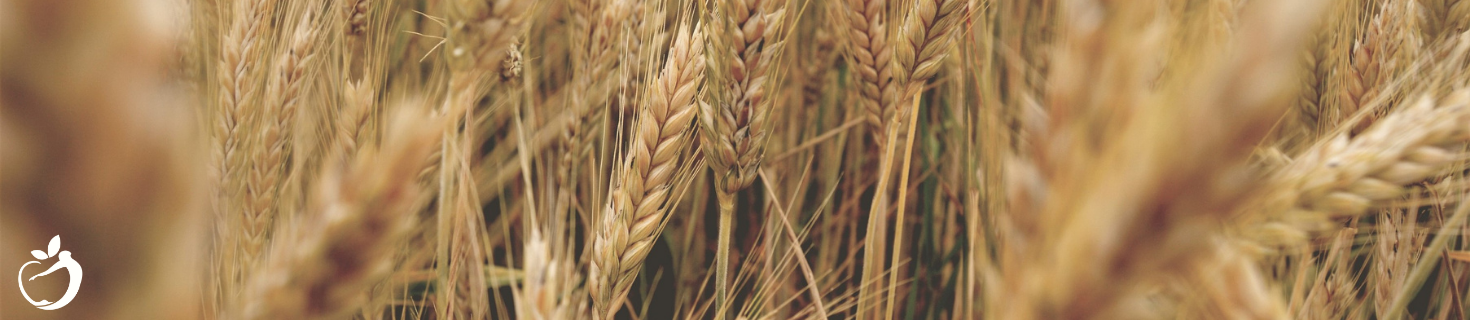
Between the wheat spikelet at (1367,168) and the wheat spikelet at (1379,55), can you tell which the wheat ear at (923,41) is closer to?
the wheat spikelet at (1367,168)

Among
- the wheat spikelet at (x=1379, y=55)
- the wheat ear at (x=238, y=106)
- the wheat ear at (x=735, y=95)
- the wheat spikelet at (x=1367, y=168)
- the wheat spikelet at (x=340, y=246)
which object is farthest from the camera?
the wheat spikelet at (x=1379, y=55)

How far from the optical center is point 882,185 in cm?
67

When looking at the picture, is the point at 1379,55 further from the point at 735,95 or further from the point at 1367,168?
the point at 735,95

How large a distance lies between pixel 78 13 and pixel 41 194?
5 cm

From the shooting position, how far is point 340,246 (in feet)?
0.93

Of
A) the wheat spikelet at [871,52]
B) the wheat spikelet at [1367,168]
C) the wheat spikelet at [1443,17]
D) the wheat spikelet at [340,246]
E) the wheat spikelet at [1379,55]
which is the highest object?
the wheat spikelet at [340,246]

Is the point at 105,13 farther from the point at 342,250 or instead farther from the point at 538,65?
the point at 538,65

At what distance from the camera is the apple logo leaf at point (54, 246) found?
0.16m

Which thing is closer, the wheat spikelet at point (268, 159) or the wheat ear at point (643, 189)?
the wheat ear at point (643, 189)

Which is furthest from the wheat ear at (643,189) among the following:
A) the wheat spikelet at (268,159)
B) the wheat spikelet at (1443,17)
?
the wheat spikelet at (1443,17)

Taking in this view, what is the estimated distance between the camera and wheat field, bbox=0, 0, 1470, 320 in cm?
16

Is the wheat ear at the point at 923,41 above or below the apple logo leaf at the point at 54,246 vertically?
below

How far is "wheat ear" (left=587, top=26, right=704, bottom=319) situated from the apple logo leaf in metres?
0.38

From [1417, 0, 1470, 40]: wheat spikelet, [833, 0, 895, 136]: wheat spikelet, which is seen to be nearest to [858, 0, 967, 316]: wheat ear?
[833, 0, 895, 136]: wheat spikelet
